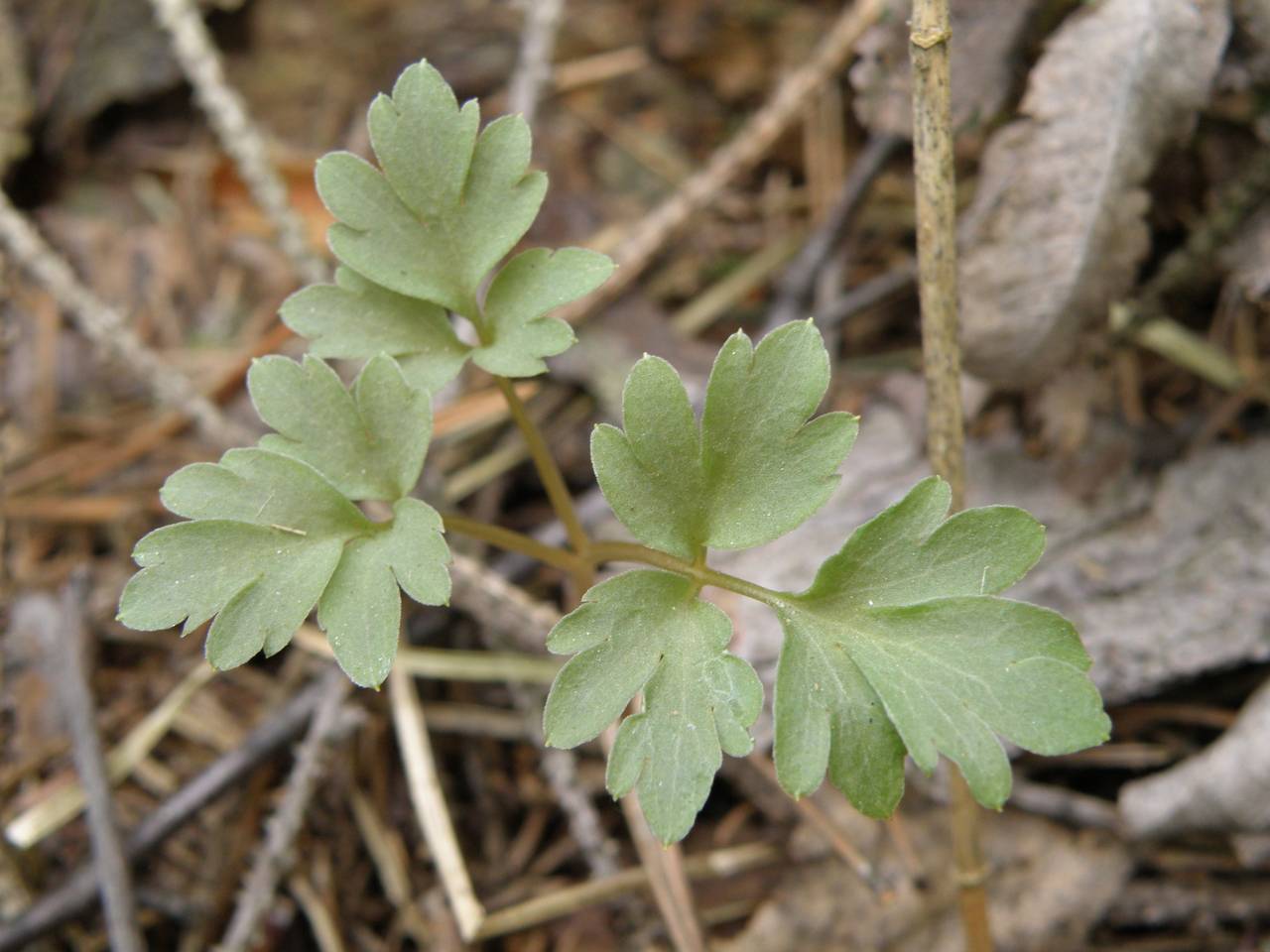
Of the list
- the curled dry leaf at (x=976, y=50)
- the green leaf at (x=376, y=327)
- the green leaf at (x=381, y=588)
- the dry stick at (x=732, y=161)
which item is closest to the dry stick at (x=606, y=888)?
the green leaf at (x=381, y=588)

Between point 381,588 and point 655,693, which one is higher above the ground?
point 381,588

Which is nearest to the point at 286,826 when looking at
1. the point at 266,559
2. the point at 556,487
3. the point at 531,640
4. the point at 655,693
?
the point at 531,640

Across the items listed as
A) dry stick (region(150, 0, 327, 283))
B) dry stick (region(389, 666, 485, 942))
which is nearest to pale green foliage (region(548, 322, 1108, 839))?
dry stick (region(389, 666, 485, 942))

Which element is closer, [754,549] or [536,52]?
[754,549]

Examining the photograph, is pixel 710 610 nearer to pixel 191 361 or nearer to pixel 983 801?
pixel 983 801

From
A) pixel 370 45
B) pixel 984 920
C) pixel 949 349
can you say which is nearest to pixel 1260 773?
pixel 984 920

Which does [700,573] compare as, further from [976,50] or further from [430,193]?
[976,50]
